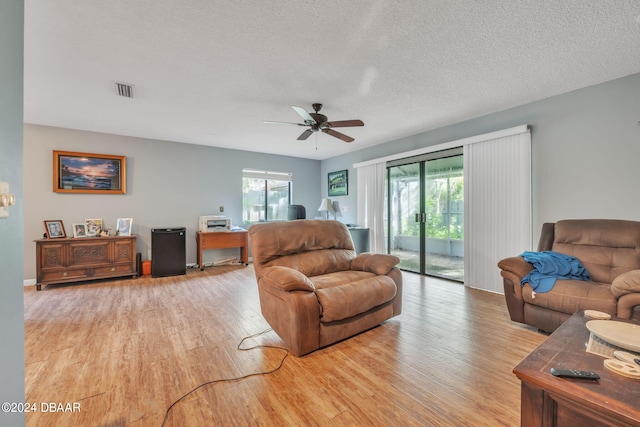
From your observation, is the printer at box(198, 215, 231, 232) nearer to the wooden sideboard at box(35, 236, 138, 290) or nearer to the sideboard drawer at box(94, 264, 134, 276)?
the wooden sideboard at box(35, 236, 138, 290)

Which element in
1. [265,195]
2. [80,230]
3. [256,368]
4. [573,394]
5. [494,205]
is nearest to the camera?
[573,394]

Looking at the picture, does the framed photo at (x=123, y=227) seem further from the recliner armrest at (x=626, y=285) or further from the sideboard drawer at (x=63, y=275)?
the recliner armrest at (x=626, y=285)

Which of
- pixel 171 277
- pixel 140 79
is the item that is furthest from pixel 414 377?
pixel 171 277

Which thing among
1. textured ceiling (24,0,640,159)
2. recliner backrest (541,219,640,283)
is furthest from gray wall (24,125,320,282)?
recliner backrest (541,219,640,283)

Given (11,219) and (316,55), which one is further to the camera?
(316,55)

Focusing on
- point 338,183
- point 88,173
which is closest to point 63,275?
point 88,173

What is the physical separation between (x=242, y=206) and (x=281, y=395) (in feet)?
15.7

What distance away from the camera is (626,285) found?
198 cm

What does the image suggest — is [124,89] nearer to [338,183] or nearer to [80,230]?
[80,230]

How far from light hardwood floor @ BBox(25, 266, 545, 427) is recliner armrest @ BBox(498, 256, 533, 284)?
0.54 metres

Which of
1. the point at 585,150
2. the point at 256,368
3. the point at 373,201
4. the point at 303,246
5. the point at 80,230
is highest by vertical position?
A: the point at 585,150

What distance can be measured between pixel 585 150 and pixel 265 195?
546cm

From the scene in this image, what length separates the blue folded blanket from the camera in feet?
8.04

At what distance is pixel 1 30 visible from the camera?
36.9 inches
